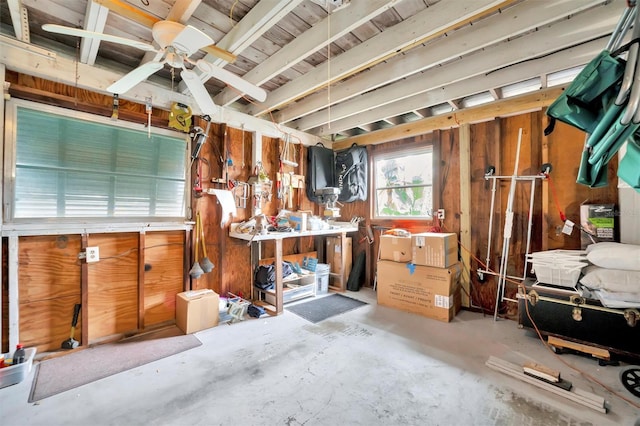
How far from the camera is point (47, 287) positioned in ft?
7.80

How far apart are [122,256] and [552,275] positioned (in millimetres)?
4221

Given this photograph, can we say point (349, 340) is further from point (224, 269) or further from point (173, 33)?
point (173, 33)

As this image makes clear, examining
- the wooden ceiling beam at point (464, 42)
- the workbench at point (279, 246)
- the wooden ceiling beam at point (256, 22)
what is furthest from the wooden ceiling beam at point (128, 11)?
the workbench at point (279, 246)

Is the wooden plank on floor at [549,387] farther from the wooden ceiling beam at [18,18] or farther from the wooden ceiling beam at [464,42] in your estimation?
the wooden ceiling beam at [18,18]

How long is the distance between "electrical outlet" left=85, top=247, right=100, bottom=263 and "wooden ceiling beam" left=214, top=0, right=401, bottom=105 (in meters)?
2.25

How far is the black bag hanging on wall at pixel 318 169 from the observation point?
4387mm

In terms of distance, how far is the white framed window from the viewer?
2.27 m

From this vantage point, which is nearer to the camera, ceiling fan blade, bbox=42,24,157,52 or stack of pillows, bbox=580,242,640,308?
ceiling fan blade, bbox=42,24,157,52

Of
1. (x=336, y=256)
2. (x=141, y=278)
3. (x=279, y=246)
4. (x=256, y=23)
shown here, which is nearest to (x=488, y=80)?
(x=256, y=23)

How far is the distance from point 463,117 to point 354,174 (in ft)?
5.53

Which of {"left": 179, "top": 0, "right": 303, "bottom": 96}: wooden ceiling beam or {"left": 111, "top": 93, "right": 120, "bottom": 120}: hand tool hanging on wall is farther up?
{"left": 179, "top": 0, "right": 303, "bottom": 96}: wooden ceiling beam

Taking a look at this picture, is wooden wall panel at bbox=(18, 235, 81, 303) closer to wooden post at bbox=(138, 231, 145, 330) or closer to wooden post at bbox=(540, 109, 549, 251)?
wooden post at bbox=(138, 231, 145, 330)

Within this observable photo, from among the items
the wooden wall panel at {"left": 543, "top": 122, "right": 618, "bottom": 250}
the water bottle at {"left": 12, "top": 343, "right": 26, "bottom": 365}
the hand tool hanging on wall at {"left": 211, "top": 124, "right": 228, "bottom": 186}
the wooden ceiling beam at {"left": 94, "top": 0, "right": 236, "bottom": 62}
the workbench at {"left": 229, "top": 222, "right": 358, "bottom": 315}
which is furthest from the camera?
the hand tool hanging on wall at {"left": 211, "top": 124, "right": 228, "bottom": 186}

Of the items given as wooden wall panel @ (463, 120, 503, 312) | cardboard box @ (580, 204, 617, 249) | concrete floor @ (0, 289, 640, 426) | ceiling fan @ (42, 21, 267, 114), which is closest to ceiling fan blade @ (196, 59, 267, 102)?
ceiling fan @ (42, 21, 267, 114)
